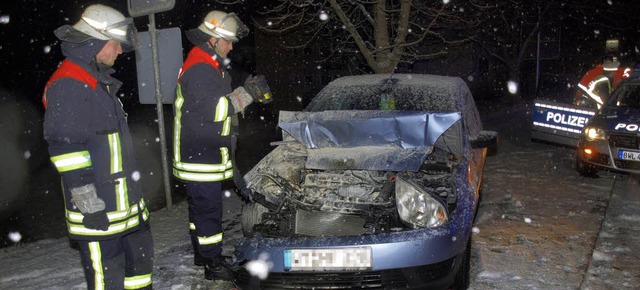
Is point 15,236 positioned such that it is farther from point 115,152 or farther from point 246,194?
point 115,152

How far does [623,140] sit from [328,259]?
16.6 feet

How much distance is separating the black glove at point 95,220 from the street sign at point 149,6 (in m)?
2.91

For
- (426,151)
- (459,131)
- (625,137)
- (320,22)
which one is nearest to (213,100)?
(426,151)

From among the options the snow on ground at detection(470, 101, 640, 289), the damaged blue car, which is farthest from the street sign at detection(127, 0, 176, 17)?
the snow on ground at detection(470, 101, 640, 289)

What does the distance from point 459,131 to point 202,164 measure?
225cm

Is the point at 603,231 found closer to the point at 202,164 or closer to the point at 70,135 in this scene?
the point at 202,164

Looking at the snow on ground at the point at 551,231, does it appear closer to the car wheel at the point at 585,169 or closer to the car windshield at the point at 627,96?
the car wheel at the point at 585,169

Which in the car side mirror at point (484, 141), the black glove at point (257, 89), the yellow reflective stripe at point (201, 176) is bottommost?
the yellow reflective stripe at point (201, 176)

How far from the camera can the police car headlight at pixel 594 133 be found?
6.70m

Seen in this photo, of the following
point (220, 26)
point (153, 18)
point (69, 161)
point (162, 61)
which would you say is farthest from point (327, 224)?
point (153, 18)

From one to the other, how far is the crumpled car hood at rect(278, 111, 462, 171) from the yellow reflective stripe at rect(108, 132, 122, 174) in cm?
152

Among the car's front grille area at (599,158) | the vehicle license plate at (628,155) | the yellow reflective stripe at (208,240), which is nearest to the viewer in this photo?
the yellow reflective stripe at (208,240)

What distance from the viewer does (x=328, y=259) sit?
10.7 ft

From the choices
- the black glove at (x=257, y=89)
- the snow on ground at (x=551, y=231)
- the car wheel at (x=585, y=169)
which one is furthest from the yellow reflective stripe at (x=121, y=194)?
the car wheel at (x=585, y=169)
